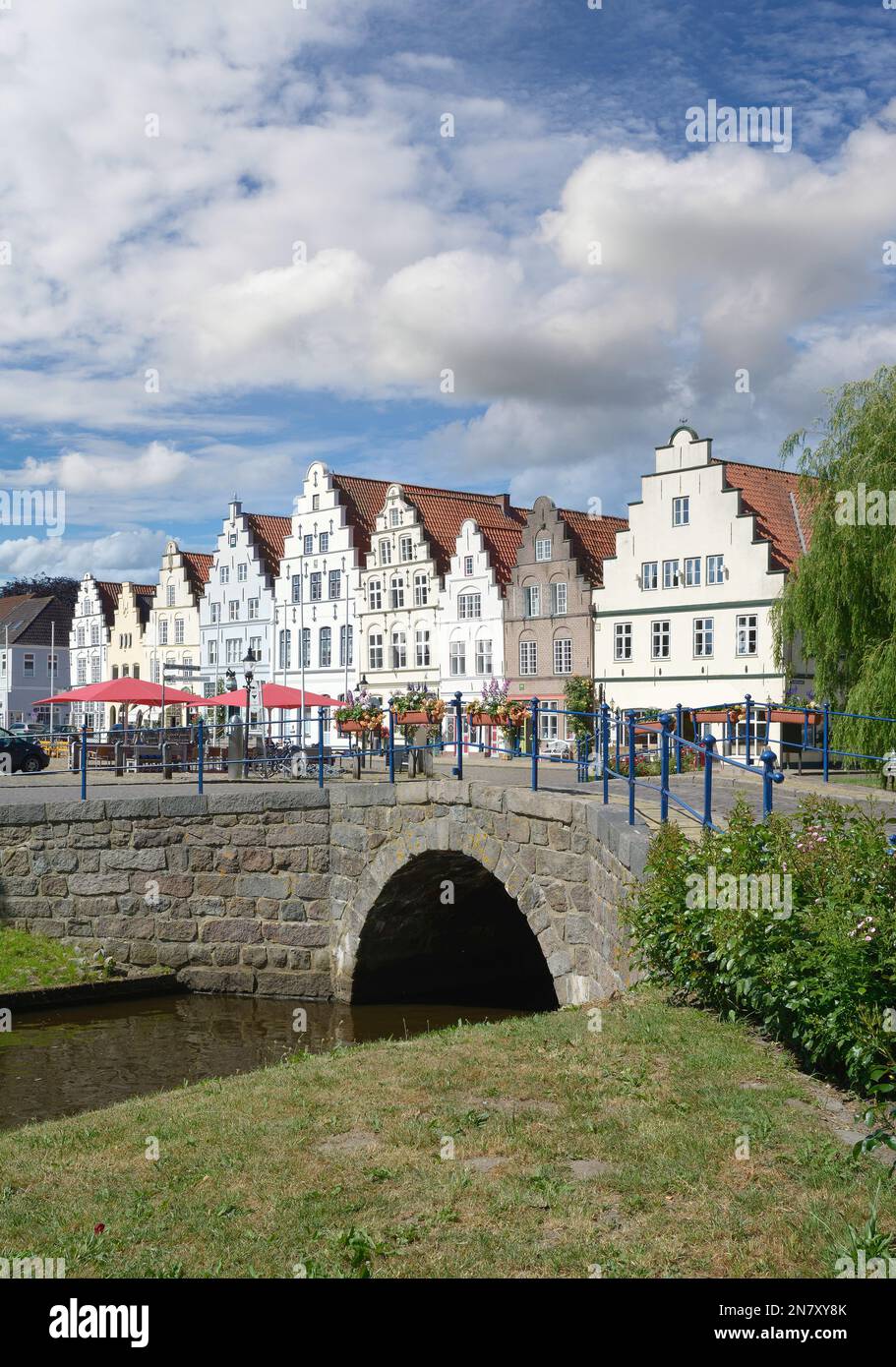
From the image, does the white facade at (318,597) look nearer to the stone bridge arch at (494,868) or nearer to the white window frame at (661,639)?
the white window frame at (661,639)

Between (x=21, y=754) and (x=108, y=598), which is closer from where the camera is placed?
(x=21, y=754)

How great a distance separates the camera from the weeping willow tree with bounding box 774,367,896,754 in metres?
21.6

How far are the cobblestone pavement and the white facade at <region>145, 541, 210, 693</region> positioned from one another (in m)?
34.9

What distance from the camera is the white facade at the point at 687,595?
3753cm

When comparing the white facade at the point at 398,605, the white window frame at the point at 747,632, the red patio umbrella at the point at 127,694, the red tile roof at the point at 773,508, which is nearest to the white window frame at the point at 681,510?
the red tile roof at the point at 773,508

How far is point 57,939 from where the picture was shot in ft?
59.2

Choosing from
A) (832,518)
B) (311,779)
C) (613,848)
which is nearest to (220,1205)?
(613,848)

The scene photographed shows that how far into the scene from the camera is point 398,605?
163ft

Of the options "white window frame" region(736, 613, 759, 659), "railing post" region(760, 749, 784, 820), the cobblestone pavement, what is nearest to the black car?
the cobblestone pavement

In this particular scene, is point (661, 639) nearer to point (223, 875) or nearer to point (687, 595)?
point (687, 595)

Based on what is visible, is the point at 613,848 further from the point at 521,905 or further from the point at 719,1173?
the point at 719,1173

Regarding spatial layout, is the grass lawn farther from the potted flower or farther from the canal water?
the potted flower

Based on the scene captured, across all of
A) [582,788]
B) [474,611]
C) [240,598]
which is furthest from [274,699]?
[240,598]

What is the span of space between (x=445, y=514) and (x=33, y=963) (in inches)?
1403
